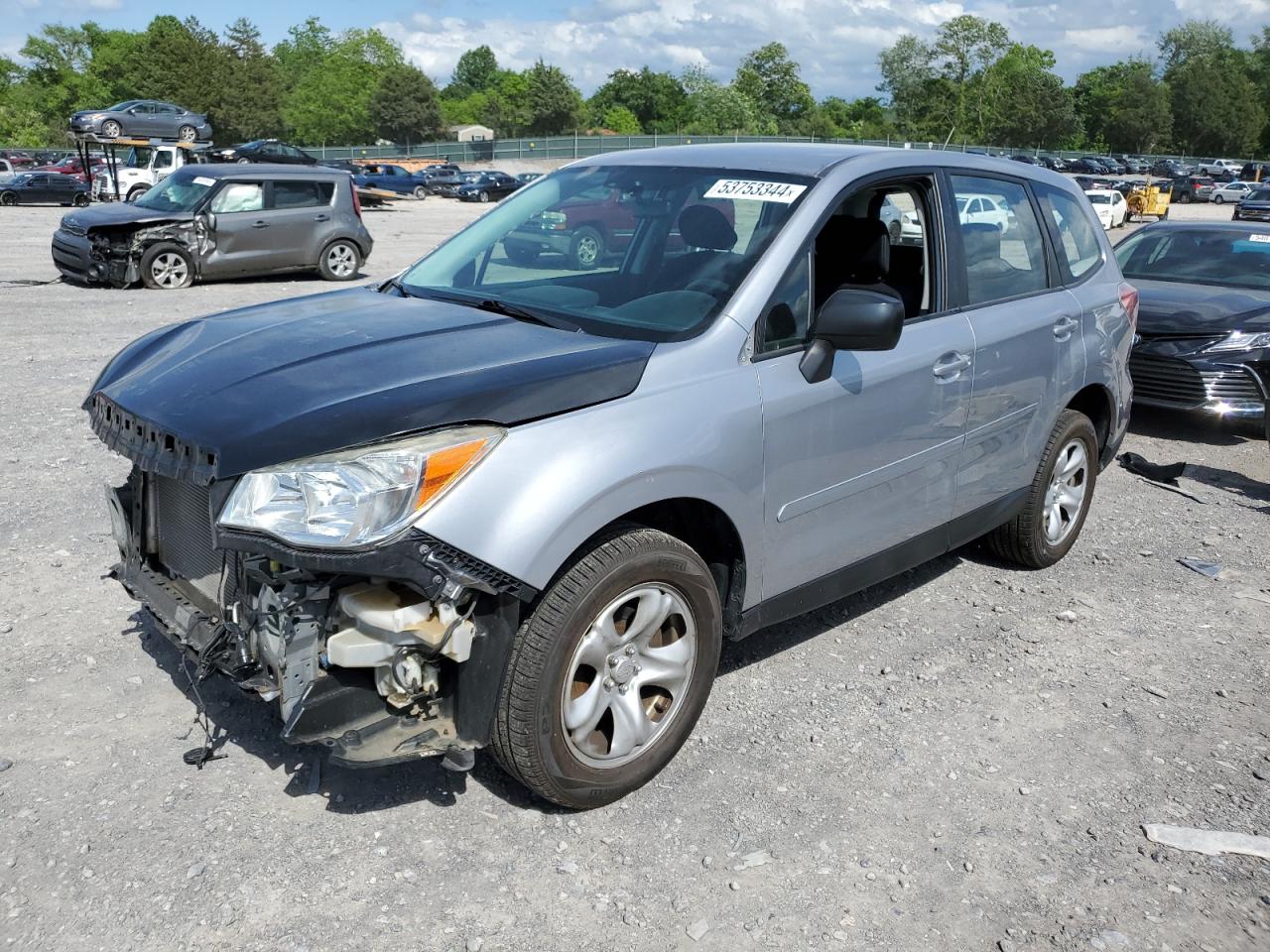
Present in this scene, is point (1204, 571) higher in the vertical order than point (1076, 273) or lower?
lower

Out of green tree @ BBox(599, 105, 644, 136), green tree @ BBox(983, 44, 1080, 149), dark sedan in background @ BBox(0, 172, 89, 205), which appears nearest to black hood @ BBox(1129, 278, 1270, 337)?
dark sedan in background @ BBox(0, 172, 89, 205)

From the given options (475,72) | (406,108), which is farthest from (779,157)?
(475,72)

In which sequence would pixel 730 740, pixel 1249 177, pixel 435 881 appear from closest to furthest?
pixel 435 881 < pixel 730 740 < pixel 1249 177

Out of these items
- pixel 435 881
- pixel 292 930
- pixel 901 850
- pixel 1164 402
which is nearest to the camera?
pixel 292 930

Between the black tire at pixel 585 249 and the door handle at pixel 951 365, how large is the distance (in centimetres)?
135

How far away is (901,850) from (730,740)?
77 cm

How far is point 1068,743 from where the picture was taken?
4.02 meters

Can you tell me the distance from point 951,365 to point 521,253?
1.76m

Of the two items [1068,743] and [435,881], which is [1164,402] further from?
[435,881]

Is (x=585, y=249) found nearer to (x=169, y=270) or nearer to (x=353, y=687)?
(x=353, y=687)

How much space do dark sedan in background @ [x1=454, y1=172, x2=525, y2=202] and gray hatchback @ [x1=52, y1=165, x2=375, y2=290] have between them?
3261 cm

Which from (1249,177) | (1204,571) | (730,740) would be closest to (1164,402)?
(1204,571)

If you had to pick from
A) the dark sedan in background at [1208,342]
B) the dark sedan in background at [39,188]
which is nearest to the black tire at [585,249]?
the dark sedan in background at [1208,342]

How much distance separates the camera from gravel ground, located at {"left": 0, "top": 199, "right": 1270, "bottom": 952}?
298 centimetres
